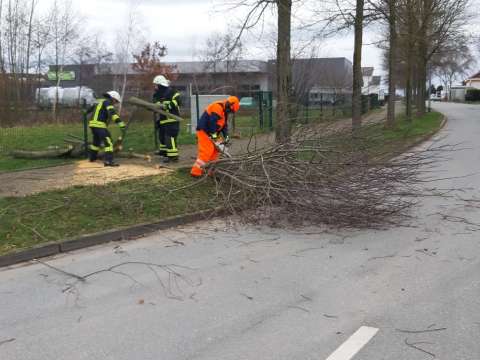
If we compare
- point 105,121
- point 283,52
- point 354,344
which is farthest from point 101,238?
point 283,52

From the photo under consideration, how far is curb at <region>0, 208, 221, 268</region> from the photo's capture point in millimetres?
5785

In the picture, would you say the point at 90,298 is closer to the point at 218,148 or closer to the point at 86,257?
the point at 86,257

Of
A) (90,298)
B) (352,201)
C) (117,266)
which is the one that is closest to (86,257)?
(117,266)

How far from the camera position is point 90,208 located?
7.30 meters

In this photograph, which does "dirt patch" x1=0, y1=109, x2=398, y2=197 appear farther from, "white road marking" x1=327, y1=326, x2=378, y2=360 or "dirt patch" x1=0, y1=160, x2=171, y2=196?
"white road marking" x1=327, y1=326, x2=378, y2=360

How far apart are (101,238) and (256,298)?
2.75m

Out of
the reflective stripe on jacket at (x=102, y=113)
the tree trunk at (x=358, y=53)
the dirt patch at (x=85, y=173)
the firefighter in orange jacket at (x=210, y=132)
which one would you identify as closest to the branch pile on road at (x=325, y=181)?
the firefighter in orange jacket at (x=210, y=132)

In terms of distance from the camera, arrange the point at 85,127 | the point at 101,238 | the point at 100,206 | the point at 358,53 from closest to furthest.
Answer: the point at 101,238 < the point at 100,206 < the point at 85,127 < the point at 358,53

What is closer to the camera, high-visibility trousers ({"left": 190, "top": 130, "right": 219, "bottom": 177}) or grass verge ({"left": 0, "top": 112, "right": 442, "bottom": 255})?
grass verge ({"left": 0, "top": 112, "right": 442, "bottom": 255})

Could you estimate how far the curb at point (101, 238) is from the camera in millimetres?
5785

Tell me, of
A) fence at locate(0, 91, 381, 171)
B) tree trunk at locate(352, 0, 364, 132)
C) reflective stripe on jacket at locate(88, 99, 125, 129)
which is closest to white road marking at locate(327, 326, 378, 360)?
fence at locate(0, 91, 381, 171)

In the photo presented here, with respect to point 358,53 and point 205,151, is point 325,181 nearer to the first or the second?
point 205,151

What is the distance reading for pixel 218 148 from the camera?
874 cm

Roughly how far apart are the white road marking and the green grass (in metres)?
3.96
